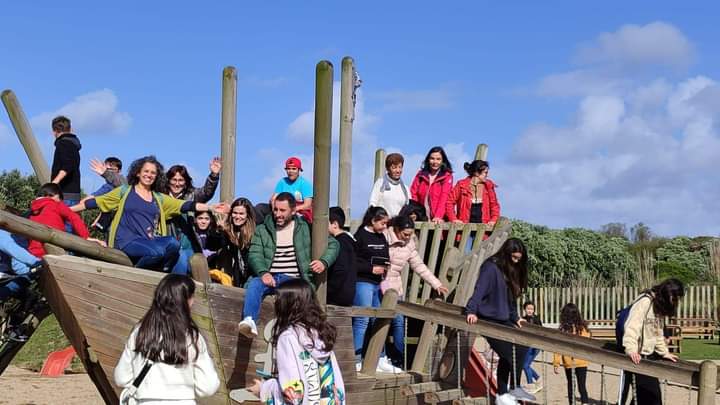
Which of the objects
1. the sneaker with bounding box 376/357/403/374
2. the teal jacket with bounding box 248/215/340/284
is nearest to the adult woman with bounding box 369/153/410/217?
the sneaker with bounding box 376/357/403/374

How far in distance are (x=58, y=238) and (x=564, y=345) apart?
346 centimetres

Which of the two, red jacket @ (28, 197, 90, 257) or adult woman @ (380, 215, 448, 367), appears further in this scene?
adult woman @ (380, 215, 448, 367)

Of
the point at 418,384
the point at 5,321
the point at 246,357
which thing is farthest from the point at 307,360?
the point at 5,321

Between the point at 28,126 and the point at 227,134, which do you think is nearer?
the point at 227,134

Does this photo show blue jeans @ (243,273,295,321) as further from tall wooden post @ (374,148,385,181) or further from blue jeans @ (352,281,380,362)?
tall wooden post @ (374,148,385,181)

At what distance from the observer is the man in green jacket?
6.40m

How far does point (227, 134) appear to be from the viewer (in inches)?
320

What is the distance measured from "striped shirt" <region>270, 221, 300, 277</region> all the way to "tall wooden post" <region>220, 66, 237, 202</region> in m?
1.80

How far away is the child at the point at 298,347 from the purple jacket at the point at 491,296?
8.73 ft

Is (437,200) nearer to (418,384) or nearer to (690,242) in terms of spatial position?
(418,384)

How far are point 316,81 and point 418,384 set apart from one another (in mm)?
2597

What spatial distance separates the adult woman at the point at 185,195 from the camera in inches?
282

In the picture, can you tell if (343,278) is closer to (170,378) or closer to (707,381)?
(707,381)

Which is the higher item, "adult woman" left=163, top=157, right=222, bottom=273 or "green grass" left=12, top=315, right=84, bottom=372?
"adult woman" left=163, top=157, right=222, bottom=273
